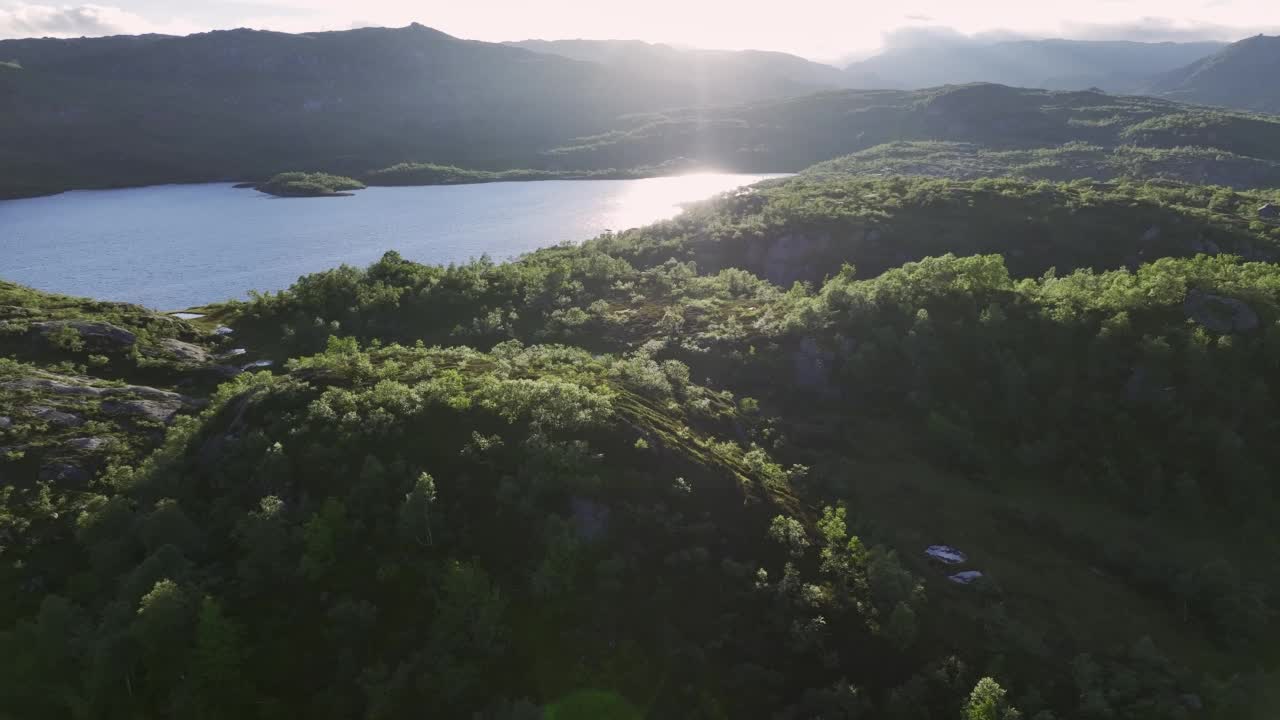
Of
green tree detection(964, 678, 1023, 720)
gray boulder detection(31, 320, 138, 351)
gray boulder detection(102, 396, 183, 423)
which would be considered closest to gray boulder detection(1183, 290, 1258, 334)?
green tree detection(964, 678, 1023, 720)

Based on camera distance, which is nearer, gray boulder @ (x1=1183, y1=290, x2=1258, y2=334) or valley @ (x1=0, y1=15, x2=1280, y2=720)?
valley @ (x1=0, y1=15, x2=1280, y2=720)

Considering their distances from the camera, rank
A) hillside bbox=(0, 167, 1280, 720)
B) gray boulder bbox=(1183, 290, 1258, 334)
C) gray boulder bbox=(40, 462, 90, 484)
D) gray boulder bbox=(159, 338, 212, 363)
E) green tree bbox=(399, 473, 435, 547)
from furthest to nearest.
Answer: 1. gray boulder bbox=(159, 338, 212, 363)
2. gray boulder bbox=(1183, 290, 1258, 334)
3. gray boulder bbox=(40, 462, 90, 484)
4. green tree bbox=(399, 473, 435, 547)
5. hillside bbox=(0, 167, 1280, 720)

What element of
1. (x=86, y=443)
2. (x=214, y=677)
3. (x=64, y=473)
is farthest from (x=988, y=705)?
(x=86, y=443)

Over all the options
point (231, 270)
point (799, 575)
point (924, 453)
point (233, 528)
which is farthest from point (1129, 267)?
point (231, 270)

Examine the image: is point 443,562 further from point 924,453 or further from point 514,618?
point 924,453

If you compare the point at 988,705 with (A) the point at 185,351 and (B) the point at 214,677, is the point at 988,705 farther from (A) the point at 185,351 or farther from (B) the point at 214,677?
(A) the point at 185,351

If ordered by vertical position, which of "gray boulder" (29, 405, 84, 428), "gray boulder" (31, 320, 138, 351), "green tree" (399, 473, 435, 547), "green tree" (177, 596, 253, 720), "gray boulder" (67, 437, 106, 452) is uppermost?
"gray boulder" (31, 320, 138, 351)

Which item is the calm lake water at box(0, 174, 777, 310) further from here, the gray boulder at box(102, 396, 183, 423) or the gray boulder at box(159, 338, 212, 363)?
the gray boulder at box(102, 396, 183, 423)
